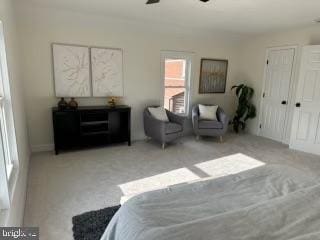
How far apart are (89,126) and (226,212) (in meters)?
3.53

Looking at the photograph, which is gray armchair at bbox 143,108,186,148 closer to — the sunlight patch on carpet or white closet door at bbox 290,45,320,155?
the sunlight patch on carpet

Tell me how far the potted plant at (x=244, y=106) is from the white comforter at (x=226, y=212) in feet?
13.6

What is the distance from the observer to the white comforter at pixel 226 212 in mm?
1049

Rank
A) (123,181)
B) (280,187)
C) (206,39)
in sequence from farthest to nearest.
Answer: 1. (206,39)
2. (123,181)
3. (280,187)

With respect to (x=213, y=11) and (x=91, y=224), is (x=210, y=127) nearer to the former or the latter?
(x=213, y=11)

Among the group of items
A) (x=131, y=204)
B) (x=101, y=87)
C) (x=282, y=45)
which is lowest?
(x=131, y=204)

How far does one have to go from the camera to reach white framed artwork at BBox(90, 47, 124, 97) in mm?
4254

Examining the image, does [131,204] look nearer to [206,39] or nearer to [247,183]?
[247,183]

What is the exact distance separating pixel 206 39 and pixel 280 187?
4.49m

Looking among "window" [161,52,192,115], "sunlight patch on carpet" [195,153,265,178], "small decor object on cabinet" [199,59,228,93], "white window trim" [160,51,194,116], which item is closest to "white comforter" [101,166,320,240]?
"sunlight patch on carpet" [195,153,265,178]

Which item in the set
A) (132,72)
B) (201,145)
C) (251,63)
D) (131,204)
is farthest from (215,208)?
(251,63)

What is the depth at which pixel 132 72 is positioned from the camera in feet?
15.2

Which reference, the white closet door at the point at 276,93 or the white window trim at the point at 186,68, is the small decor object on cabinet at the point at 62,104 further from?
the white closet door at the point at 276,93

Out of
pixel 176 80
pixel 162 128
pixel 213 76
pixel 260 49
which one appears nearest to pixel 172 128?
pixel 162 128
